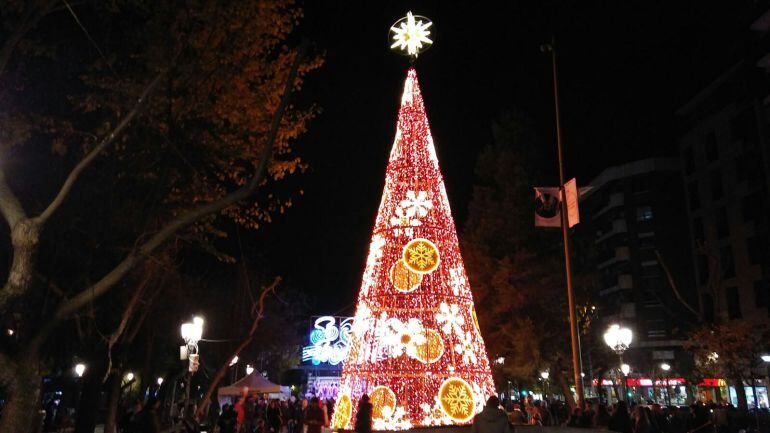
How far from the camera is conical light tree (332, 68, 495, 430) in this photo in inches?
522

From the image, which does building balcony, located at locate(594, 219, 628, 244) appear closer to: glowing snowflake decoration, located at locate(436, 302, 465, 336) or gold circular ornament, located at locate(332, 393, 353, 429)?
glowing snowflake decoration, located at locate(436, 302, 465, 336)

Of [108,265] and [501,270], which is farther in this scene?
[501,270]

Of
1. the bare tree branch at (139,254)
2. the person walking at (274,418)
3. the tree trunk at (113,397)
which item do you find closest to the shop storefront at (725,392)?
the person walking at (274,418)

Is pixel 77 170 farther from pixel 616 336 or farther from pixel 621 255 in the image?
pixel 621 255

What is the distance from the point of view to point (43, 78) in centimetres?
1091

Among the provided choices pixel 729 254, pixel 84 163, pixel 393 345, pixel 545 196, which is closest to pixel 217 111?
pixel 84 163

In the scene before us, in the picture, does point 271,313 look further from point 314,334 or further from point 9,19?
point 9,19

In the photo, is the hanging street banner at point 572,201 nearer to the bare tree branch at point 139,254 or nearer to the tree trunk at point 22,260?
the bare tree branch at point 139,254

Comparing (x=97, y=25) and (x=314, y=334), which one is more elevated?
(x=97, y=25)

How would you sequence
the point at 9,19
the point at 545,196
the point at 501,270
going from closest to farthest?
the point at 9,19 → the point at 545,196 → the point at 501,270

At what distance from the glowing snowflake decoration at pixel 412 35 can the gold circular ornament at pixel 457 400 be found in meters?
8.11

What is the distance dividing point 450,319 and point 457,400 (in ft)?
→ 5.91

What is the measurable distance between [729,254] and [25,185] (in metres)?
41.3

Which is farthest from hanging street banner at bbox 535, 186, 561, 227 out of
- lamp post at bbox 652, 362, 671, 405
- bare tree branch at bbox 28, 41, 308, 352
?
lamp post at bbox 652, 362, 671, 405
